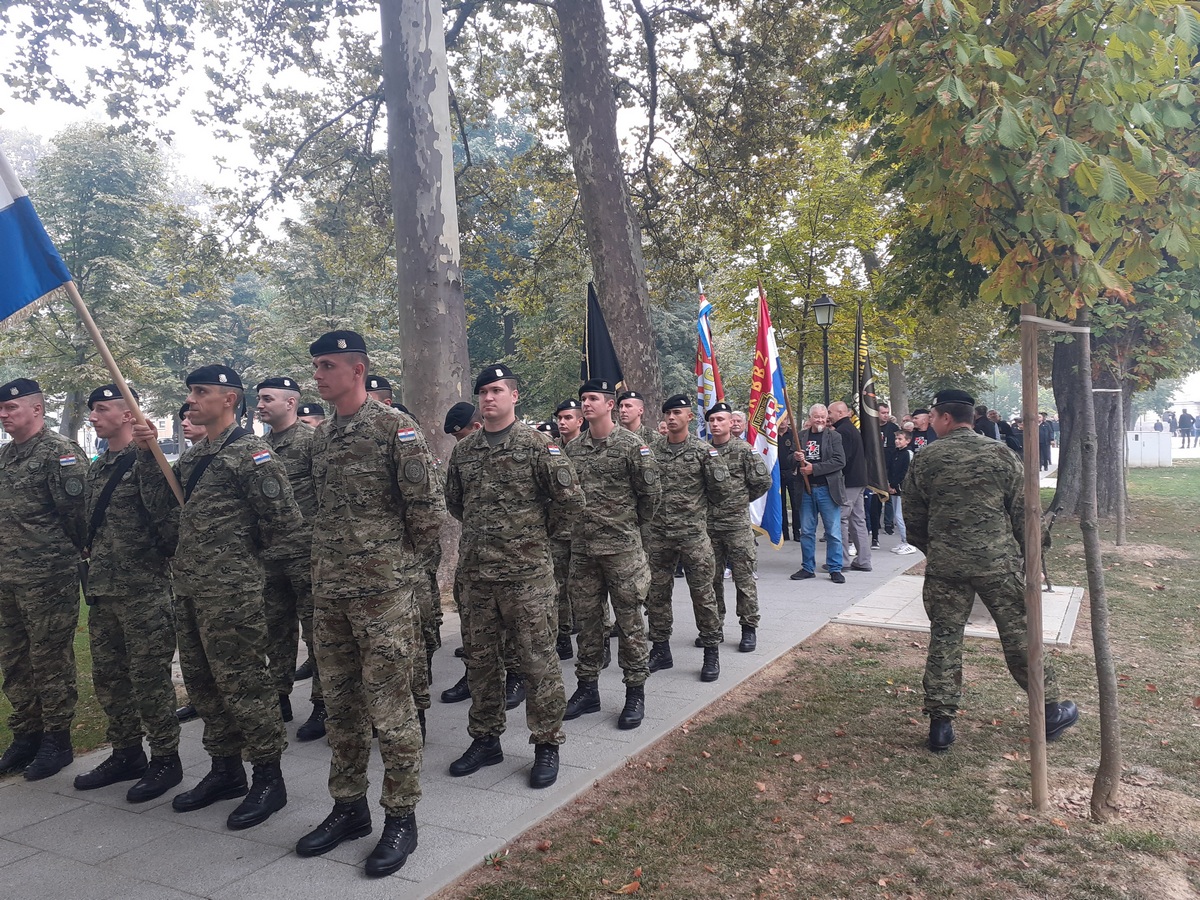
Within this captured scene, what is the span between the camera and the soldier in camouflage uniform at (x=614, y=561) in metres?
5.94

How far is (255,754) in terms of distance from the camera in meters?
4.50

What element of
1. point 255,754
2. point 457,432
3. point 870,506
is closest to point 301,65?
point 457,432

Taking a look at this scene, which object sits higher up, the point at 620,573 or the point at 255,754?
the point at 620,573

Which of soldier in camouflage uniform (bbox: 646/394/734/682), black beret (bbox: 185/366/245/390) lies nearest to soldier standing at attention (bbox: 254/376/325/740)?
black beret (bbox: 185/366/245/390)

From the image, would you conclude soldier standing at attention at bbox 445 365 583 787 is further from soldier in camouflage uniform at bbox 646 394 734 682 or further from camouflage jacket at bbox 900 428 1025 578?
camouflage jacket at bbox 900 428 1025 578

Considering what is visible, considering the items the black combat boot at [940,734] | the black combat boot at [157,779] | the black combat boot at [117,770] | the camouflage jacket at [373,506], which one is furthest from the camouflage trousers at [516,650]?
the black combat boot at [940,734]

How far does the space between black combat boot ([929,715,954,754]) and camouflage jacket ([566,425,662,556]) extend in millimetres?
2282

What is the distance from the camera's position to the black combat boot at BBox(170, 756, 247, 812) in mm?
4613

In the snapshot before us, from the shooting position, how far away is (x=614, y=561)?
5.96 m

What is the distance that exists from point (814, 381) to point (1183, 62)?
91.5ft

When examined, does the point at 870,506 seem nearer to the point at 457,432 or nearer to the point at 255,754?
the point at 457,432

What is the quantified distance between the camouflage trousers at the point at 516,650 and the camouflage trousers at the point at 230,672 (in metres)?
1.14

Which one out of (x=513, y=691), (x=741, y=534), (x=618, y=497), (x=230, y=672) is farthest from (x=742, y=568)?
(x=230, y=672)

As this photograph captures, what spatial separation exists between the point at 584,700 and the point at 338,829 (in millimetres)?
2286
